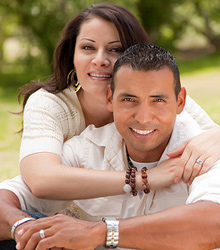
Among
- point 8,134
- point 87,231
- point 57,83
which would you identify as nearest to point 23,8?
point 8,134

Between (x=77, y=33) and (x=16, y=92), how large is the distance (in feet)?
30.4

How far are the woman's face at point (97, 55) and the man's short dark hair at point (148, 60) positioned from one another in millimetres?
366

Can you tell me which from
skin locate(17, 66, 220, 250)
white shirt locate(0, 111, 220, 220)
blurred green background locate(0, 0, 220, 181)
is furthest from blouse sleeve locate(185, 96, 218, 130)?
blurred green background locate(0, 0, 220, 181)

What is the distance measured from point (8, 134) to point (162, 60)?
621cm

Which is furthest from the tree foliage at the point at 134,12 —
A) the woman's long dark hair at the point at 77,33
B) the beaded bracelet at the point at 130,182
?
the beaded bracelet at the point at 130,182

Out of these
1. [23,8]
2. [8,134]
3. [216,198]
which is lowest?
[8,134]

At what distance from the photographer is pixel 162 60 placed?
8.43 feet

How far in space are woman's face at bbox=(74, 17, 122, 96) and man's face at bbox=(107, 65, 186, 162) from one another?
17.0 inches

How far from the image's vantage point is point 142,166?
2736 millimetres

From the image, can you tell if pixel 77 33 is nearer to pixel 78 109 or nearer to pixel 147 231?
pixel 78 109

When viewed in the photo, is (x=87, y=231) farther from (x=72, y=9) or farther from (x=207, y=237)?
(x=72, y=9)

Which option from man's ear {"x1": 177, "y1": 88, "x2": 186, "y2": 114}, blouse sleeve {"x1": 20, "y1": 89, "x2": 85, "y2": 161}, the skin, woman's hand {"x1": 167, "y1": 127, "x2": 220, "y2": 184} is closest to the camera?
the skin

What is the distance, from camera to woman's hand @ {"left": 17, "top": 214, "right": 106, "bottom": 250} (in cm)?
222

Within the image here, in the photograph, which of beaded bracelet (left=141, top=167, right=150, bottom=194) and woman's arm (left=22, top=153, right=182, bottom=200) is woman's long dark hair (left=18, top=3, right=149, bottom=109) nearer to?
woman's arm (left=22, top=153, right=182, bottom=200)
